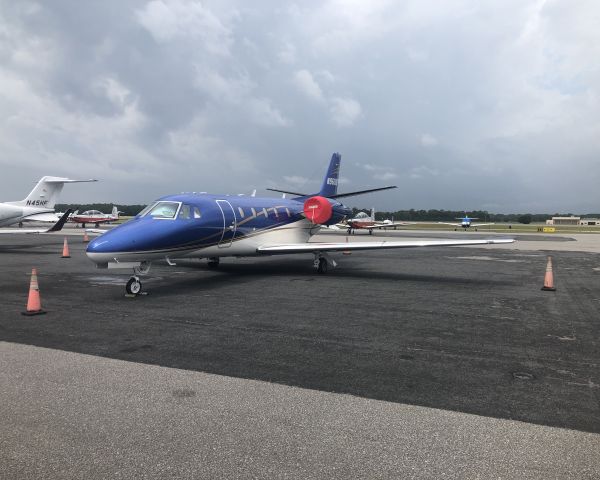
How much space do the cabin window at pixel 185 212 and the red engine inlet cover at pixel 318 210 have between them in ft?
21.6

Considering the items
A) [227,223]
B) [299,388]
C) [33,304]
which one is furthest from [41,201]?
[299,388]

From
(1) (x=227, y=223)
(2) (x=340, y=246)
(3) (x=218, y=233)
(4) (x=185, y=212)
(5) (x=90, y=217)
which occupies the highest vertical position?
(5) (x=90, y=217)

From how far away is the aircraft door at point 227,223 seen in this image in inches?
569

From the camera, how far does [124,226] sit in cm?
1156

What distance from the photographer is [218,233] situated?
14.2m

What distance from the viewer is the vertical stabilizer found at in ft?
74.5

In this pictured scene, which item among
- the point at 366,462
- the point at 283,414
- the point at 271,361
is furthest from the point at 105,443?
the point at 271,361

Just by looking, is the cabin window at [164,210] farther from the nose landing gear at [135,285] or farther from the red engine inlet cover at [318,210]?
the red engine inlet cover at [318,210]

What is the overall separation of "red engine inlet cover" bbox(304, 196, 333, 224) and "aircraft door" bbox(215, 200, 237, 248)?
456 cm

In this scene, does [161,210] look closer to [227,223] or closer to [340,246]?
[227,223]

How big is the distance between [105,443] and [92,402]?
977mm

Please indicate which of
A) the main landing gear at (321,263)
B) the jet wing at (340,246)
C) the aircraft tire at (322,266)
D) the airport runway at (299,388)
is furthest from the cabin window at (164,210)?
the aircraft tire at (322,266)

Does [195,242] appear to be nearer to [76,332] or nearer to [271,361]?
[76,332]

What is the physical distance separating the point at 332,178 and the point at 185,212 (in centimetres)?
1117
